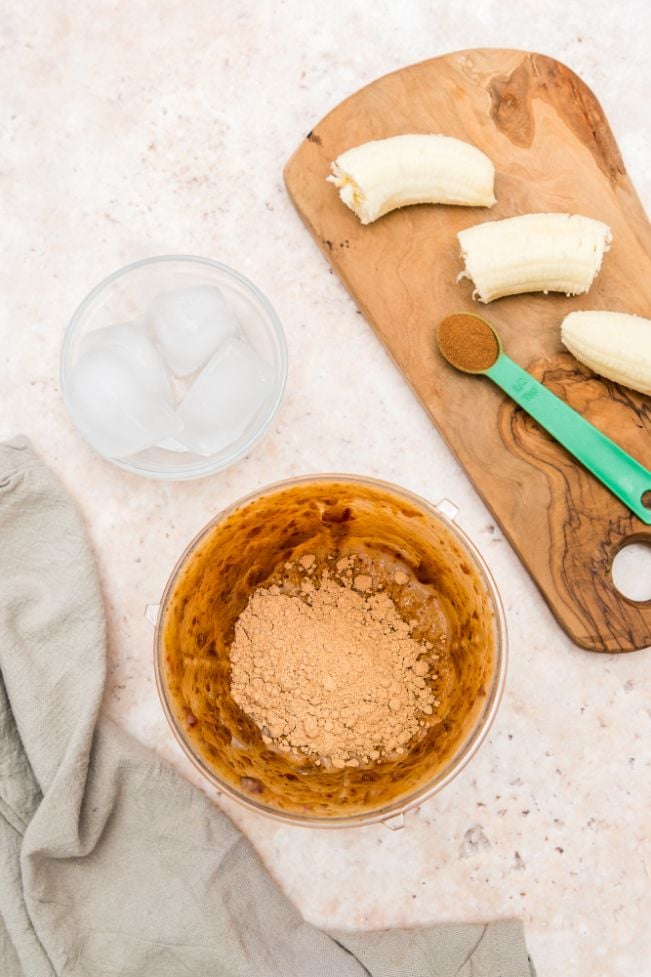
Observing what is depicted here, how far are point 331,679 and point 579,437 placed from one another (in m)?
0.42

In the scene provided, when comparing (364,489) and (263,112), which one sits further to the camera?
(263,112)

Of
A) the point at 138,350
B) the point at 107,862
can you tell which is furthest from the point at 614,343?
the point at 107,862

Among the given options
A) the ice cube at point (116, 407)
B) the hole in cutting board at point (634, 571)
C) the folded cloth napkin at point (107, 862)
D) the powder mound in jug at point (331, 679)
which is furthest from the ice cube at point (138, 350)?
the hole in cutting board at point (634, 571)

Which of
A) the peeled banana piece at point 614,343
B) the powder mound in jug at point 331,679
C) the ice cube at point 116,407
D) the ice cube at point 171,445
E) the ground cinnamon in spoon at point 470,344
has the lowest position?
the powder mound in jug at point 331,679

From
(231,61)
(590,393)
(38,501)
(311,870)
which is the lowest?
(311,870)

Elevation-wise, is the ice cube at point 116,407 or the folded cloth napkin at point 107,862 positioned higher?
the ice cube at point 116,407

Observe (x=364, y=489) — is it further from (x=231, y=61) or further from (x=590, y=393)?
(x=231, y=61)

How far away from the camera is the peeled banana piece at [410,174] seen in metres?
1.09

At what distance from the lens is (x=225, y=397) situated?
1.10m

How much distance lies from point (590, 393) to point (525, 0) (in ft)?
1.84

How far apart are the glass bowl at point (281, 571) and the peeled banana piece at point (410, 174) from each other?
36 centimetres

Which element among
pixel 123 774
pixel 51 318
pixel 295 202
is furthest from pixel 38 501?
pixel 295 202

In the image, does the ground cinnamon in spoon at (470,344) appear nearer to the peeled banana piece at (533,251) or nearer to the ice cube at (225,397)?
the peeled banana piece at (533,251)

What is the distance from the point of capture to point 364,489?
1031 mm
